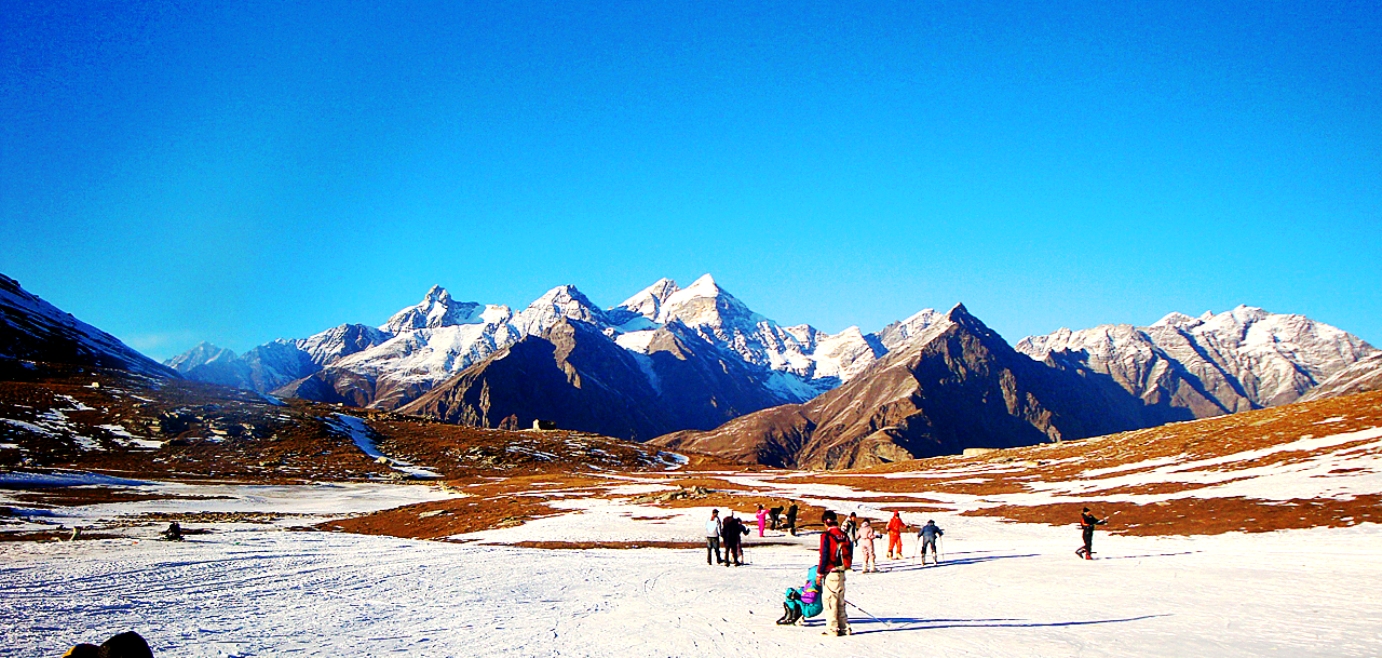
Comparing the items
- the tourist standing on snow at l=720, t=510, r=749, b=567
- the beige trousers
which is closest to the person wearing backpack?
the beige trousers

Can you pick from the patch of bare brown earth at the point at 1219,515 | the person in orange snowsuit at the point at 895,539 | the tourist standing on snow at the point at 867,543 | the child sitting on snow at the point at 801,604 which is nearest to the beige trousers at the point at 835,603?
the child sitting on snow at the point at 801,604

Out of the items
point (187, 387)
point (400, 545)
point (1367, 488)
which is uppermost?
point (187, 387)

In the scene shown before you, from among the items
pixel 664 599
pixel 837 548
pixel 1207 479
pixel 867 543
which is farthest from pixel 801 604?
pixel 1207 479

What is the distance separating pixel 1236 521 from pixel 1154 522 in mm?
4491

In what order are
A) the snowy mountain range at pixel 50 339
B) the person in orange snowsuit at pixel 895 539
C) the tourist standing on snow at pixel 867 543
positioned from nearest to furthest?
the tourist standing on snow at pixel 867 543 < the person in orange snowsuit at pixel 895 539 < the snowy mountain range at pixel 50 339

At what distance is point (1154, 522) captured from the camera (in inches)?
1677

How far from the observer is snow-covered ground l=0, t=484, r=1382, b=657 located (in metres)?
15.0

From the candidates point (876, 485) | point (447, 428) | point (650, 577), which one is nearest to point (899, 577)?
point (650, 577)

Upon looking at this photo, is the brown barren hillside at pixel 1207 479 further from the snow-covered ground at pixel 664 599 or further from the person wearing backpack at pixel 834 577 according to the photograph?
the person wearing backpack at pixel 834 577

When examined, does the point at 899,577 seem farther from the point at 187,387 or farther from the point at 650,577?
the point at 187,387

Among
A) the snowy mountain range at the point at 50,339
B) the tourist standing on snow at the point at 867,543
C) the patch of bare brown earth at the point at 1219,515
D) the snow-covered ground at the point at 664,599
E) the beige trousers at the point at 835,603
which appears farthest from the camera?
the snowy mountain range at the point at 50,339

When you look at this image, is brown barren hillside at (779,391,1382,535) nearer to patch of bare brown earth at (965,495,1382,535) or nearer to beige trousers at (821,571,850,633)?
patch of bare brown earth at (965,495,1382,535)

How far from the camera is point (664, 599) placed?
844 inches

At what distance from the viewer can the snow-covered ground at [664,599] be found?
15039 mm
